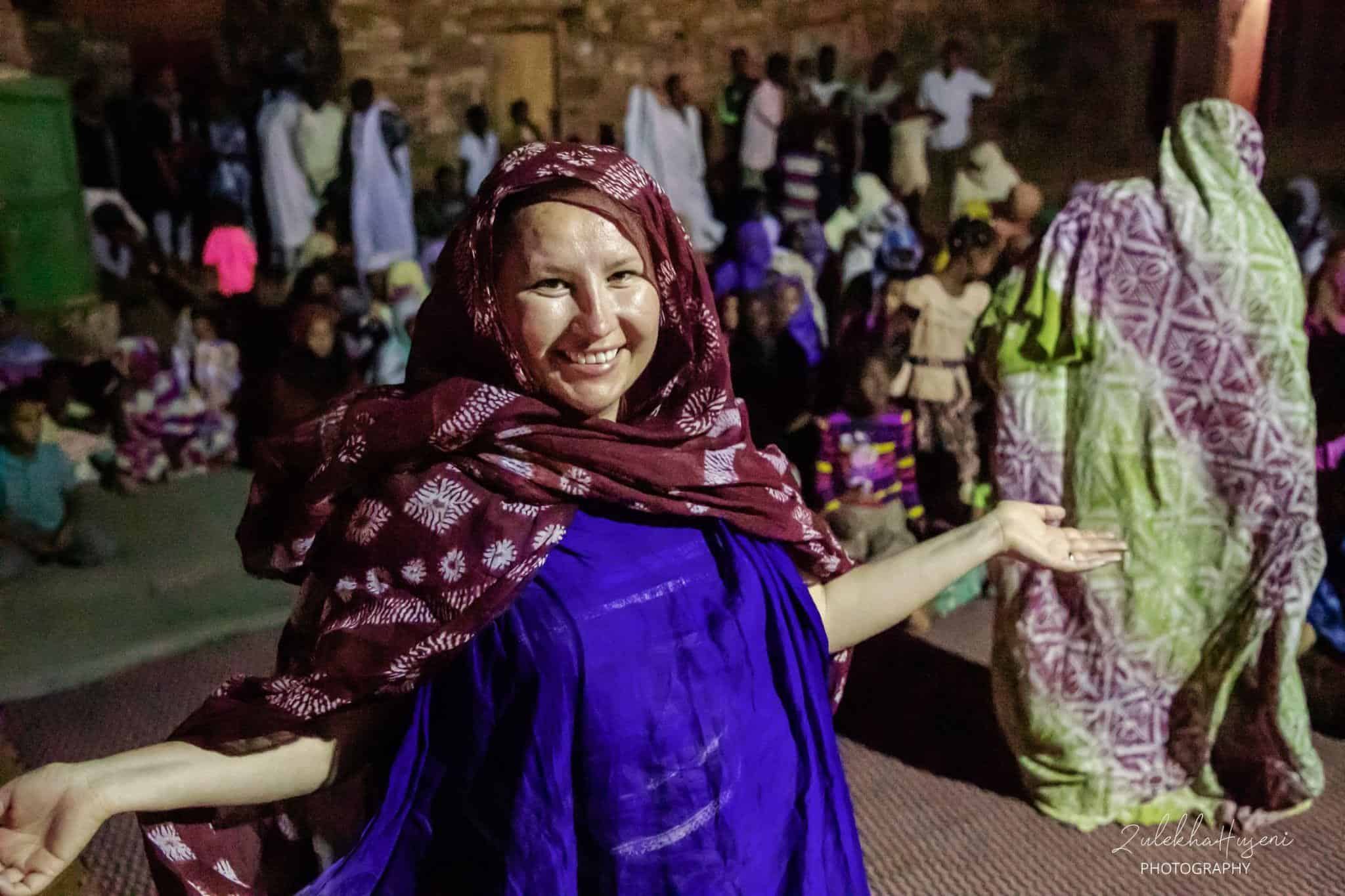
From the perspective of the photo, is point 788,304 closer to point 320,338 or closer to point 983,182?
point 320,338

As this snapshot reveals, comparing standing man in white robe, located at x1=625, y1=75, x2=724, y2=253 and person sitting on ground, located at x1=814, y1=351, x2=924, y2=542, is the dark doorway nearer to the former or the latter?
standing man in white robe, located at x1=625, y1=75, x2=724, y2=253

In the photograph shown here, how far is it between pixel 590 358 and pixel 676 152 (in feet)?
18.2

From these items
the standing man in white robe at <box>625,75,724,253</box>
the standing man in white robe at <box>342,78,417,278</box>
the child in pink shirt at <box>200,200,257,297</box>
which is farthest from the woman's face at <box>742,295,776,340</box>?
the child in pink shirt at <box>200,200,257,297</box>

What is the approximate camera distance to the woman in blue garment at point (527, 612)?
1099 millimetres

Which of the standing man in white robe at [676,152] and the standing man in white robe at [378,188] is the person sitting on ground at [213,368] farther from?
the standing man in white robe at [676,152]

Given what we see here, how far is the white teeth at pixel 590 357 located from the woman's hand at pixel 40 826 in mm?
603

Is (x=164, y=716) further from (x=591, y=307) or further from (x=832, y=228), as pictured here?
(x=832, y=228)

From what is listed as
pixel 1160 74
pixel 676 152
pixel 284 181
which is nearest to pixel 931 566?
pixel 284 181

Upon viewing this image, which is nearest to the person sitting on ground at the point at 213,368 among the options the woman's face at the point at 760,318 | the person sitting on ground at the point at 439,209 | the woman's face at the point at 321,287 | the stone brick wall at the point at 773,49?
the woman's face at the point at 321,287

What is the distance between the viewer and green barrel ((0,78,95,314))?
16.2ft

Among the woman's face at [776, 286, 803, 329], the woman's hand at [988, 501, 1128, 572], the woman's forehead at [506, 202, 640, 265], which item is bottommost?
the woman's face at [776, 286, 803, 329]

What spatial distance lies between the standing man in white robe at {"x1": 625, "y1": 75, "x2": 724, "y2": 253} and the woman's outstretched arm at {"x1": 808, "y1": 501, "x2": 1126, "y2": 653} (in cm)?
506

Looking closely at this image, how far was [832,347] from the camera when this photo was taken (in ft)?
17.6

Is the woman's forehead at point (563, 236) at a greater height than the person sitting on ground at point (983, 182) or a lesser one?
greater
